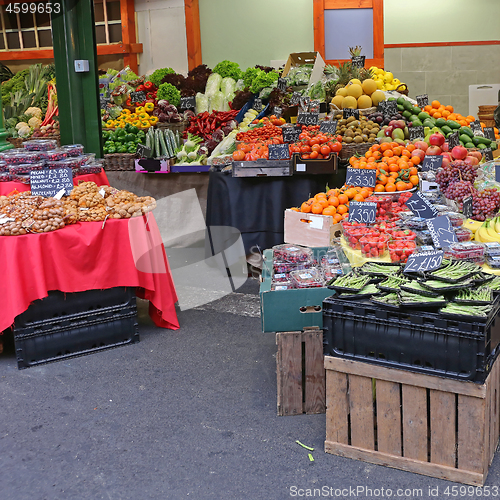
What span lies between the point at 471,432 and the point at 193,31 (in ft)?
29.7

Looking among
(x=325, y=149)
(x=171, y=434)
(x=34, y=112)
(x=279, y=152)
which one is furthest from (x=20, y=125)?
(x=171, y=434)

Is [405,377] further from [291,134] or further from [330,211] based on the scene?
[291,134]

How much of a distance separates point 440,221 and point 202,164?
3.38 meters

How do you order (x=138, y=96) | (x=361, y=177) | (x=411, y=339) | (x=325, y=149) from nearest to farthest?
(x=411, y=339) → (x=361, y=177) → (x=325, y=149) → (x=138, y=96)

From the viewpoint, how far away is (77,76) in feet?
18.3

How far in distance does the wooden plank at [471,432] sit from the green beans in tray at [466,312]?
1.08ft

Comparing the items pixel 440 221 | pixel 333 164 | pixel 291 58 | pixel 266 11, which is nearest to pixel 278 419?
pixel 440 221

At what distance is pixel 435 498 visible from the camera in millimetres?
2230

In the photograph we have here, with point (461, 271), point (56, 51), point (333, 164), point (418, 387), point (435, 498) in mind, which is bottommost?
point (435, 498)

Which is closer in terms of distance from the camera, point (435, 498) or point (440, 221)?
point (435, 498)

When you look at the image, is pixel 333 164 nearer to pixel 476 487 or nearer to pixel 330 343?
pixel 330 343

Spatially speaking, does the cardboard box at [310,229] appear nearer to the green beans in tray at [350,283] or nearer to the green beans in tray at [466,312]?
the green beans in tray at [350,283]

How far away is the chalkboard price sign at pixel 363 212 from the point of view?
12.2ft

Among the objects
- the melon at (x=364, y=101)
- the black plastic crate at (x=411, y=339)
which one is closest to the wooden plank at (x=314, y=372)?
the black plastic crate at (x=411, y=339)
